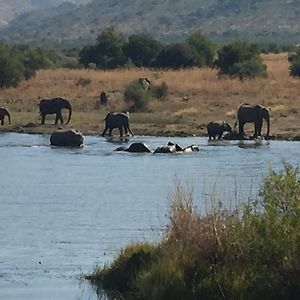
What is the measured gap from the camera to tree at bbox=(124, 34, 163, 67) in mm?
72125

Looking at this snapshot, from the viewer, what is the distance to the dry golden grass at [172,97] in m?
46.1

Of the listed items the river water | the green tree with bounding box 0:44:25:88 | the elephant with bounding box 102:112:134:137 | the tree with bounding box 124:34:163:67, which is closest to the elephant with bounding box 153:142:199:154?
the river water

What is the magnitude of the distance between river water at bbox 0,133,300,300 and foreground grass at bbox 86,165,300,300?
697 mm

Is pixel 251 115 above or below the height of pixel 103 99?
above

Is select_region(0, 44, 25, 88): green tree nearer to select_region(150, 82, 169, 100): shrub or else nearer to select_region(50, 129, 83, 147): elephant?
select_region(150, 82, 169, 100): shrub

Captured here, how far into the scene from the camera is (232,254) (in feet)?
49.7

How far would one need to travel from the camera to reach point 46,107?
45875 millimetres

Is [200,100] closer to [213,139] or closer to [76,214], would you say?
[213,139]

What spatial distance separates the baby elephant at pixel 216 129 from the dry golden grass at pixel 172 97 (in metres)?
2.17

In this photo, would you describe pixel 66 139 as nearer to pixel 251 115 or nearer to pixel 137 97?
pixel 251 115

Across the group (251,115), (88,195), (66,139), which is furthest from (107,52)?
(88,195)

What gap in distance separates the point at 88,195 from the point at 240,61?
37321 mm

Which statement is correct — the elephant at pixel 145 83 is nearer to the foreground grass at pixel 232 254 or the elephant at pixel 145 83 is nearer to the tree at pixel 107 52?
the tree at pixel 107 52

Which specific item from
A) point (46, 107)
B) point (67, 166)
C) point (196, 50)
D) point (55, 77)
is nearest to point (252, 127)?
point (46, 107)
